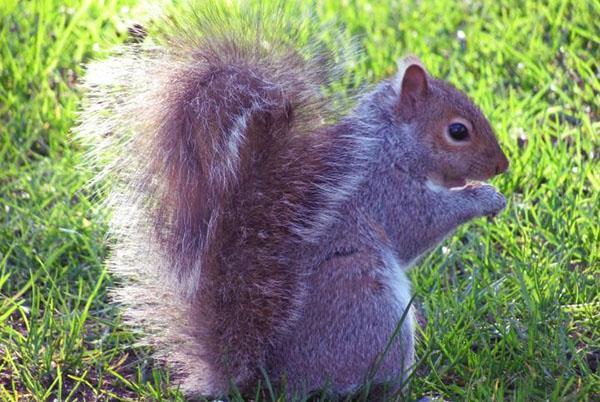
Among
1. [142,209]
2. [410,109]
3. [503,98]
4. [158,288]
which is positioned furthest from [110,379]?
[503,98]

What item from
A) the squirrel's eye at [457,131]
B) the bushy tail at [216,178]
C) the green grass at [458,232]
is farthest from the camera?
the squirrel's eye at [457,131]

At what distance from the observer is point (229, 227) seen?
2055mm

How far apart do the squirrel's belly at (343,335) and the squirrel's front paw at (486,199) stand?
47cm

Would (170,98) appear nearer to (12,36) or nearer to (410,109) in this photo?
(410,109)

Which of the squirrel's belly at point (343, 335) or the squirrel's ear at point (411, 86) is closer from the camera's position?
the squirrel's belly at point (343, 335)

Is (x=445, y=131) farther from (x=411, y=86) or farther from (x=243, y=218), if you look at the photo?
(x=243, y=218)

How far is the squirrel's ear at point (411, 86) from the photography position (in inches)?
95.7

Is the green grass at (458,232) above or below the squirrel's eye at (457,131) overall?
below

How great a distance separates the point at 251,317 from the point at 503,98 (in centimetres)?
167

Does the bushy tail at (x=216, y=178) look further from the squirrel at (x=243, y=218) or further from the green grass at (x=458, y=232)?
the green grass at (x=458, y=232)

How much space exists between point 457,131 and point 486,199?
18cm

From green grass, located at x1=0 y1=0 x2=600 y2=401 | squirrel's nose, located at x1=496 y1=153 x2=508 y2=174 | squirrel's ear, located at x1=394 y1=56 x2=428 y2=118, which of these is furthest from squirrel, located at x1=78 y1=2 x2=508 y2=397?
squirrel's nose, located at x1=496 y1=153 x2=508 y2=174

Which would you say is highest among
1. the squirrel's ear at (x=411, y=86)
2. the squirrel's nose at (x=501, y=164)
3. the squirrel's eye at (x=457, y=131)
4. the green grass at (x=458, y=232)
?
the squirrel's ear at (x=411, y=86)

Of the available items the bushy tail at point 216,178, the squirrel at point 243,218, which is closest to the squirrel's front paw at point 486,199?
the squirrel at point 243,218
